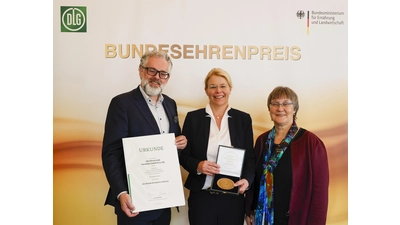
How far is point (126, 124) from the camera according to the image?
2.26 meters

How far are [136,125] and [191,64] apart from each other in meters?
0.73

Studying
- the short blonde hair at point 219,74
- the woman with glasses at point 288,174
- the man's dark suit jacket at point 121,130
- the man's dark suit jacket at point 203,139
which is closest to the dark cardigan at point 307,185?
the woman with glasses at point 288,174

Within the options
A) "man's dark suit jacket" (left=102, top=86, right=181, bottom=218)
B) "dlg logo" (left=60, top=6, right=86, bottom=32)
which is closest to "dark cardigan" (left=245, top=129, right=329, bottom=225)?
"man's dark suit jacket" (left=102, top=86, right=181, bottom=218)

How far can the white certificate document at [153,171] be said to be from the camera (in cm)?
226

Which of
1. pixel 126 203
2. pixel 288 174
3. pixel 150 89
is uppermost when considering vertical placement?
pixel 150 89

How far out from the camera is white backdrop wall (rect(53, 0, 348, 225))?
2.66 m

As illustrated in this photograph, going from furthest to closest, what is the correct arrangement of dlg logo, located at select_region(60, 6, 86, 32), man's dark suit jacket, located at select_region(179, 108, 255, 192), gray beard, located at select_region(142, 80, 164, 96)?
dlg logo, located at select_region(60, 6, 86, 32), man's dark suit jacket, located at select_region(179, 108, 255, 192), gray beard, located at select_region(142, 80, 164, 96)

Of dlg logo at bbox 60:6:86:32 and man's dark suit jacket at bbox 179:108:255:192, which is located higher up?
dlg logo at bbox 60:6:86:32

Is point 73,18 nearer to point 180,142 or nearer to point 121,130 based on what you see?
point 121,130

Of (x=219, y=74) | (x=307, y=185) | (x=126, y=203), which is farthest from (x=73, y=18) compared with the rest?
(x=307, y=185)

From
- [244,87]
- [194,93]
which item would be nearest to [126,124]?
[194,93]

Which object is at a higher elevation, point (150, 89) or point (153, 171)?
point (150, 89)

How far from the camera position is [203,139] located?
246 centimetres

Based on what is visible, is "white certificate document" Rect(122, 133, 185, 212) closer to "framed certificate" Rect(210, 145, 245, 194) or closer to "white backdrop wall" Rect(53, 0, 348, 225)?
"framed certificate" Rect(210, 145, 245, 194)
